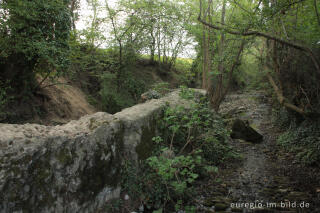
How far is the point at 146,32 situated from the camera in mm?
12250

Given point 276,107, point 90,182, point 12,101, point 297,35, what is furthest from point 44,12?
point 276,107

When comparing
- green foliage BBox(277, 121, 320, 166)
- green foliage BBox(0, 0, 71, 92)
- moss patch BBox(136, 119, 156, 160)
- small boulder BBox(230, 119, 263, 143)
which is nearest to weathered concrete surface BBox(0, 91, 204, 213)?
moss patch BBox(136, 119, 156, 160)

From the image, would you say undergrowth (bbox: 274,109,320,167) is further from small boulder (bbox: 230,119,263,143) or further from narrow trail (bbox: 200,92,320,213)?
small boulder (bbox: 230,119,263,143)

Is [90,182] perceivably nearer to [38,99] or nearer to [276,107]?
[38,99]

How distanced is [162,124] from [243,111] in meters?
9.34

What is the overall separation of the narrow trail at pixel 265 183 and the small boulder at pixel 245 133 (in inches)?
14.9

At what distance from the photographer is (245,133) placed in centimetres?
869

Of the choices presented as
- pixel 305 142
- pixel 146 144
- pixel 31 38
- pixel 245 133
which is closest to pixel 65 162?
pixel 146 144

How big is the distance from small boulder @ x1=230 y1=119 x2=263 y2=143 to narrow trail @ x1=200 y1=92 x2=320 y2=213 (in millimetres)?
379

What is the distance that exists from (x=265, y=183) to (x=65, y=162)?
15.2 feet

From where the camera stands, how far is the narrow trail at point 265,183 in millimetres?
4094

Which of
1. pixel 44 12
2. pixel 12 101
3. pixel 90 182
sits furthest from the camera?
pixel 12 101

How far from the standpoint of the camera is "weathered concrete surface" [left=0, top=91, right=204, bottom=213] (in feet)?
7.96

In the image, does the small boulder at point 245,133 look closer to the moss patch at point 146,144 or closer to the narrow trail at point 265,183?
the narrow trail at point 265,183
